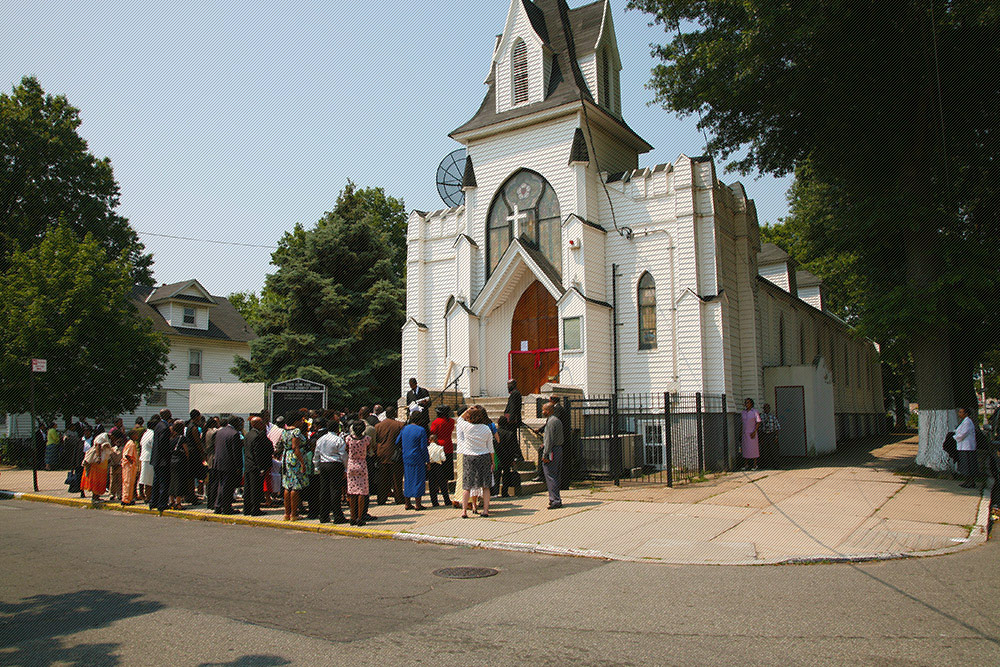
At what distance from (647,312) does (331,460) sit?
11717mm

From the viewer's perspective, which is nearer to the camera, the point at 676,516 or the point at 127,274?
the point at 676,516

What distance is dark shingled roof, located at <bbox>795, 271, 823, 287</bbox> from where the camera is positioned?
3950 centimetres

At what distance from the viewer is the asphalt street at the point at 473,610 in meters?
5.04

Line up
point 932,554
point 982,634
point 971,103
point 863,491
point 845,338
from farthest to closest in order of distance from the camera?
point 845,338 → point 971,103 → point 863,491 → point 932,554 → point 982,634

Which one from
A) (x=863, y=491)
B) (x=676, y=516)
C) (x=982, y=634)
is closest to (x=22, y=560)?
(x=676, y=516)

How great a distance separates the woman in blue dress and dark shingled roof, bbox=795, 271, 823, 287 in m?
32.9

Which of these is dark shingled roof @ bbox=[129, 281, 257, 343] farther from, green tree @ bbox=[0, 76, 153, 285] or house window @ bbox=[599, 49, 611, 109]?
house window @ bbox=[599, 49, 611, 109]

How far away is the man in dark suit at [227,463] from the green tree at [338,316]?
40.2 ft

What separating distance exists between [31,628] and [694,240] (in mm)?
17564

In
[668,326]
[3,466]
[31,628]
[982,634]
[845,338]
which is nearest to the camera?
[982,634]

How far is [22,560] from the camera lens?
350 inches

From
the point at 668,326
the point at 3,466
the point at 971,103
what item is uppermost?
the point at 971,103

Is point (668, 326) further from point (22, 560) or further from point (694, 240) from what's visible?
point (22, 560)

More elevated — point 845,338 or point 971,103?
point 971,103
